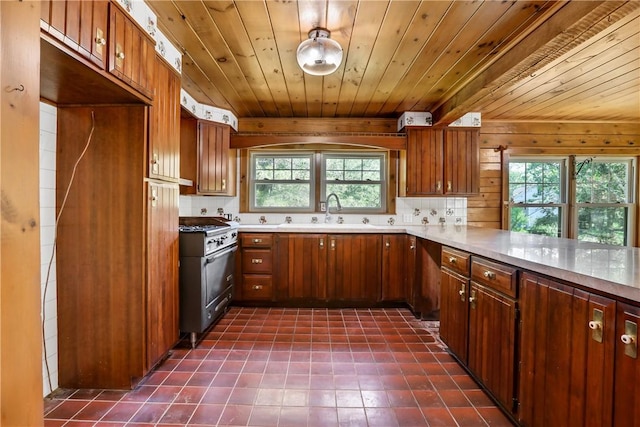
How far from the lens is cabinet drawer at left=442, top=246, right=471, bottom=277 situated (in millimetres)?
1985

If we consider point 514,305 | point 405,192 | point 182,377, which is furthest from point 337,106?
point 182,377

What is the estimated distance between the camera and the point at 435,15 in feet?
5.91

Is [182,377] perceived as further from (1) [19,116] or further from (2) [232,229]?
(1) [19,116]

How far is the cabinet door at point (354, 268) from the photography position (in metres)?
3.31

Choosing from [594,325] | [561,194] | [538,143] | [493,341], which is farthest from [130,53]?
[561,194]

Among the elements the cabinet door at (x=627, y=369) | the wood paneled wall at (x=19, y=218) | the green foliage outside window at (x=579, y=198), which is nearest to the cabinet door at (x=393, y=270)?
the green foliage outside window at (x=579, y=198)

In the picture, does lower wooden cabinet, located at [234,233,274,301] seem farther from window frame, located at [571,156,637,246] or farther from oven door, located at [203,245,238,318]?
window frame, located at [571,156,637,246]

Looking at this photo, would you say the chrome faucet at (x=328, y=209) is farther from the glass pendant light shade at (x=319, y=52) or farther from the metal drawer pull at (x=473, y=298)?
the metal drawer pull at (x=473, y=298)

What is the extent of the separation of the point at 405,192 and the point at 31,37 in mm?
3368

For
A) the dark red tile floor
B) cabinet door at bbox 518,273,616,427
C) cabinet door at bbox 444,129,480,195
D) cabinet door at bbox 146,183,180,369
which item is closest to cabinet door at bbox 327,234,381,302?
the dark red tile floor

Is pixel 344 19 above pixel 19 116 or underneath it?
above

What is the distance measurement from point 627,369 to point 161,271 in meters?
2.24

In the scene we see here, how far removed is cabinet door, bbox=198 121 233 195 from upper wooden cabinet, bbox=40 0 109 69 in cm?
195

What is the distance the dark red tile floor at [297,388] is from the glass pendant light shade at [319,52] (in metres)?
2.00
